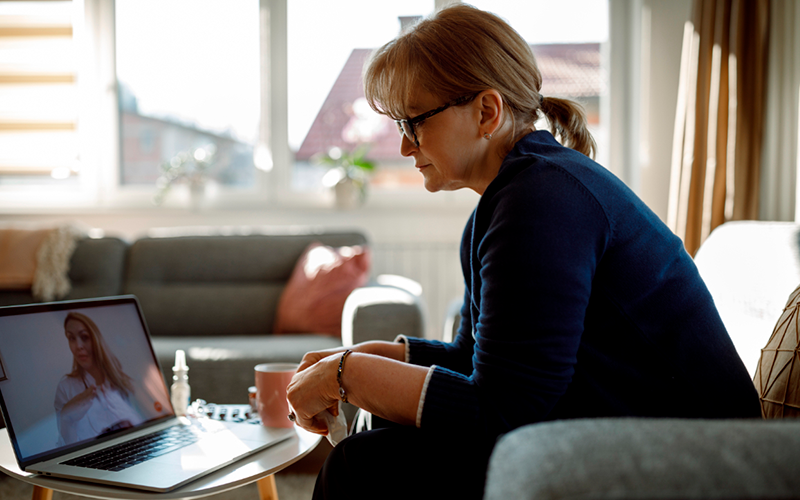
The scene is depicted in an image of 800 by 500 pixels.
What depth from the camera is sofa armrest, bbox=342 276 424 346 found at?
75.2 inches

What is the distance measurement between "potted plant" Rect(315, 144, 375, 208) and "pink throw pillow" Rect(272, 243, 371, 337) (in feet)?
2.15

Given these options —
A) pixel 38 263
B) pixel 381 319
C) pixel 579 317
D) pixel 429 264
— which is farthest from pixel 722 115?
pixel 38 263

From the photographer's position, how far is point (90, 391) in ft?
3.09

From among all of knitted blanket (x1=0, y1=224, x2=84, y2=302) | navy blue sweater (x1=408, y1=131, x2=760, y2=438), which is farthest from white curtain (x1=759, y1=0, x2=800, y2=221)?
knitted blanket (x1=0, y1=224, x2=84, y2=302)

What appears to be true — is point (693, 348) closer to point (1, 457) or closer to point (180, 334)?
point (1, 457)

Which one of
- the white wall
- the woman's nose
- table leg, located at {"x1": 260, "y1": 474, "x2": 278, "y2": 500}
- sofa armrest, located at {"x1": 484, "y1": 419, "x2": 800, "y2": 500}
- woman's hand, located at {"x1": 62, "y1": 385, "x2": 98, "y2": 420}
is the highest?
the white wall

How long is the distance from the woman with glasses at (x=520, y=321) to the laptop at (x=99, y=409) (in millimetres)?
186

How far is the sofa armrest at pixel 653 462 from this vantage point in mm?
343

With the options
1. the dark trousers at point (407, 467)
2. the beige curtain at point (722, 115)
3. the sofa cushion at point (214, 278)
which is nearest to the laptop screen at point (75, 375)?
the dark trousers at point (407, 467)

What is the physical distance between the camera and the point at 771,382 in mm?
872

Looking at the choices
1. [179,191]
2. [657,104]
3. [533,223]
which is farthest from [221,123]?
[533,223]

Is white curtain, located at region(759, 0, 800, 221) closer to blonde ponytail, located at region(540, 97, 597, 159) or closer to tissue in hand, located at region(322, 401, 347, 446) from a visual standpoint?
blonde ponytail, located at region(540, 97, 597, 159)

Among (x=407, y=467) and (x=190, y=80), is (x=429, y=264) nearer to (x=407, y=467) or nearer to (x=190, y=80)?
(x=190, y=80)

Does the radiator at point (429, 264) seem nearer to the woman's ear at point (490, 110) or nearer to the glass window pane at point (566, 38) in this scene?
the glass window pane at point (566, 38)
